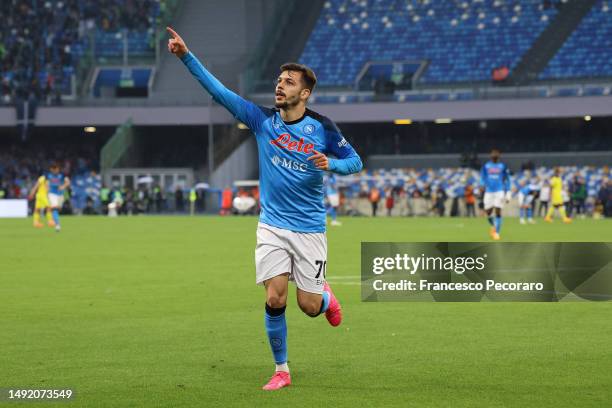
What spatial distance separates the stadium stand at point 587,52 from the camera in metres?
56.9

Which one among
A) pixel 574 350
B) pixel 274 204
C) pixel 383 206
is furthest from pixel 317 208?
pixel 383 206

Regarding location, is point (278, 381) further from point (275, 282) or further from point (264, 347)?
point (264, 347)

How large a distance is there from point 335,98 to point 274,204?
51.3m

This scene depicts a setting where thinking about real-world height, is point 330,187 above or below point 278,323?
above

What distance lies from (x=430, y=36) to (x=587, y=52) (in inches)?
355

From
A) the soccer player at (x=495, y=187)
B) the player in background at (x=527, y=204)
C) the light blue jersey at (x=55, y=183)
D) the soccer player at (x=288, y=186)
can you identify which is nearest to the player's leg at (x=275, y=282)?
the soccer player at (x=288, y=186)

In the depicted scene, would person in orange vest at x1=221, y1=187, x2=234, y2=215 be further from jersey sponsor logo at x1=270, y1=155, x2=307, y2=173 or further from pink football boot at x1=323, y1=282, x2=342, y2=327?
jersey sponsor logo at x1=270, y1=155, x2=307, y2=173

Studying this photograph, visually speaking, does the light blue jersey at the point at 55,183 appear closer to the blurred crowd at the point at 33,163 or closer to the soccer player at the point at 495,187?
the soccer player at the point at 495,187

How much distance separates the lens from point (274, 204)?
8.16 metres

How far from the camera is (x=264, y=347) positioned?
32.3ft

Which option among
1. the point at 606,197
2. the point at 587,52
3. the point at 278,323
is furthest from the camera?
the point at 587,52

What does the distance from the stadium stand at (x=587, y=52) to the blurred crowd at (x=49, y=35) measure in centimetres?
2418

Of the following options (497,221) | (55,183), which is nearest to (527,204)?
(497,221)

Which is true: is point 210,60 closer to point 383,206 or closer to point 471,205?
point 383,206
